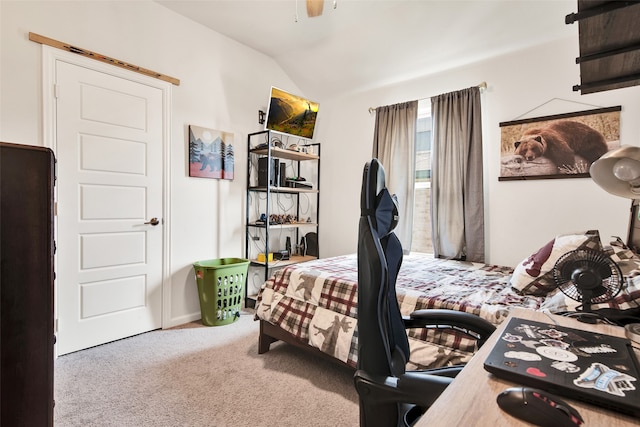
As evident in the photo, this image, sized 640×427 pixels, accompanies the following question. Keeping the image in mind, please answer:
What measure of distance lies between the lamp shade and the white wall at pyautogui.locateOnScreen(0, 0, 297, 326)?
3.03 meters

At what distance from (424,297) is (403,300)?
0.12 meters

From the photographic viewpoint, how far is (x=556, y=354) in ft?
2.52

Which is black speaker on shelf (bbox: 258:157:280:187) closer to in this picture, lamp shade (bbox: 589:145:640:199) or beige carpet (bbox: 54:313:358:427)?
beige carpet (bbox: 54:313:358:427)

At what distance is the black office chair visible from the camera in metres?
0.82

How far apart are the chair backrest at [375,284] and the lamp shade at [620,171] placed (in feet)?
2.42

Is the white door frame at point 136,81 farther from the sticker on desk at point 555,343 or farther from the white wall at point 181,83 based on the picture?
the sticker on desk at point 555,343

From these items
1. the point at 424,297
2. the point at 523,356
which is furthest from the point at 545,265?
the point at 523,356

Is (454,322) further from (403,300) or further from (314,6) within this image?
(314,6)

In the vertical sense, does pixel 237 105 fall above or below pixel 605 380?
above

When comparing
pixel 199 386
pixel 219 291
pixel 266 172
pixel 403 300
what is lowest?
pixel 199 386

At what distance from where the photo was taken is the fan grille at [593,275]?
115 cm

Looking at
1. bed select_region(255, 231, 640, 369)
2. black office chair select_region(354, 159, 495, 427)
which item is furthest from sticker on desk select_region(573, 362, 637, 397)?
bed select_region(255, 231, 640, 369)

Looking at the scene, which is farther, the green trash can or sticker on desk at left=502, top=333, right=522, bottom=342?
the green trash can

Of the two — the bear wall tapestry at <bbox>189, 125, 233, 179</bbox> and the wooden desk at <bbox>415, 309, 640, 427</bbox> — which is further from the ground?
the bear wall tapestry at <bbox>189, 125, 233, 179</bbox>
